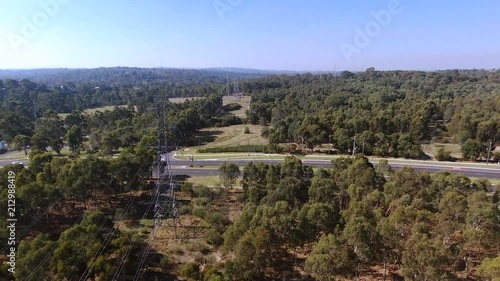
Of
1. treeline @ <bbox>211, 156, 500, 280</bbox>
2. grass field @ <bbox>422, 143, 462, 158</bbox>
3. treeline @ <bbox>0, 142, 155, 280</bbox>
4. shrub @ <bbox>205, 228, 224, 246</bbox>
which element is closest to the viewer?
treeline @ <bbox>211, 156, 500, 280</bbox>

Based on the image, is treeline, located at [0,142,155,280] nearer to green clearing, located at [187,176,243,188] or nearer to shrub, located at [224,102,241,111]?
green clearing, located at [187,176,243,188]

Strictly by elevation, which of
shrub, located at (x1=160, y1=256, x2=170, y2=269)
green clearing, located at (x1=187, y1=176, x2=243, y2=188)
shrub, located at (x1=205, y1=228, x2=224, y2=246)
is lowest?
shrub, located at (x1=160, y1=256, x2=170, y2=269)

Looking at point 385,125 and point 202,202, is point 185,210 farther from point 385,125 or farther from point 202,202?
point 385,125

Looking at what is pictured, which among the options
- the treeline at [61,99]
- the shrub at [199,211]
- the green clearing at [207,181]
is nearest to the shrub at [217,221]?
the shrub at [199,211]

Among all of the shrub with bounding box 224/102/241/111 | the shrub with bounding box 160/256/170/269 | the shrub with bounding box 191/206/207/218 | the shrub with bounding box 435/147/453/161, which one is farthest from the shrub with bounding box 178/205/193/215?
the shrub with bounding box 224/102/241/111

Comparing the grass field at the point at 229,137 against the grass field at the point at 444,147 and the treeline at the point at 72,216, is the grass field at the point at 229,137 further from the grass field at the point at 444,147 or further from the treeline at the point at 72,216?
the grass field at the point at 444,147

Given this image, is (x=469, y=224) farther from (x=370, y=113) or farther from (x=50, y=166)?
(x=370, y=113)

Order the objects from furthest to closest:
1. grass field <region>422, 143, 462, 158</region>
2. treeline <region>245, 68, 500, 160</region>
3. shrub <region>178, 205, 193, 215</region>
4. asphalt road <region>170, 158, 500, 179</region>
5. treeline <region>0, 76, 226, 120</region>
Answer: treeline <region>0, 76, 226, 120</region> → grass field <region>422, 143, 462, 158</region> → treeline <region>245, 68, 500, 160</region> → asphalt road <region>170, 158, 500, 179</region> → shrub <region>178, 205, 193, 215</region>

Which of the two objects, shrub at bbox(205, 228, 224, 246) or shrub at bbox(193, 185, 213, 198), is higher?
shrub at bbox(193, 185, 213, 198)

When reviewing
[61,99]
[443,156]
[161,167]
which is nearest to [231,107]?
[61,99]
